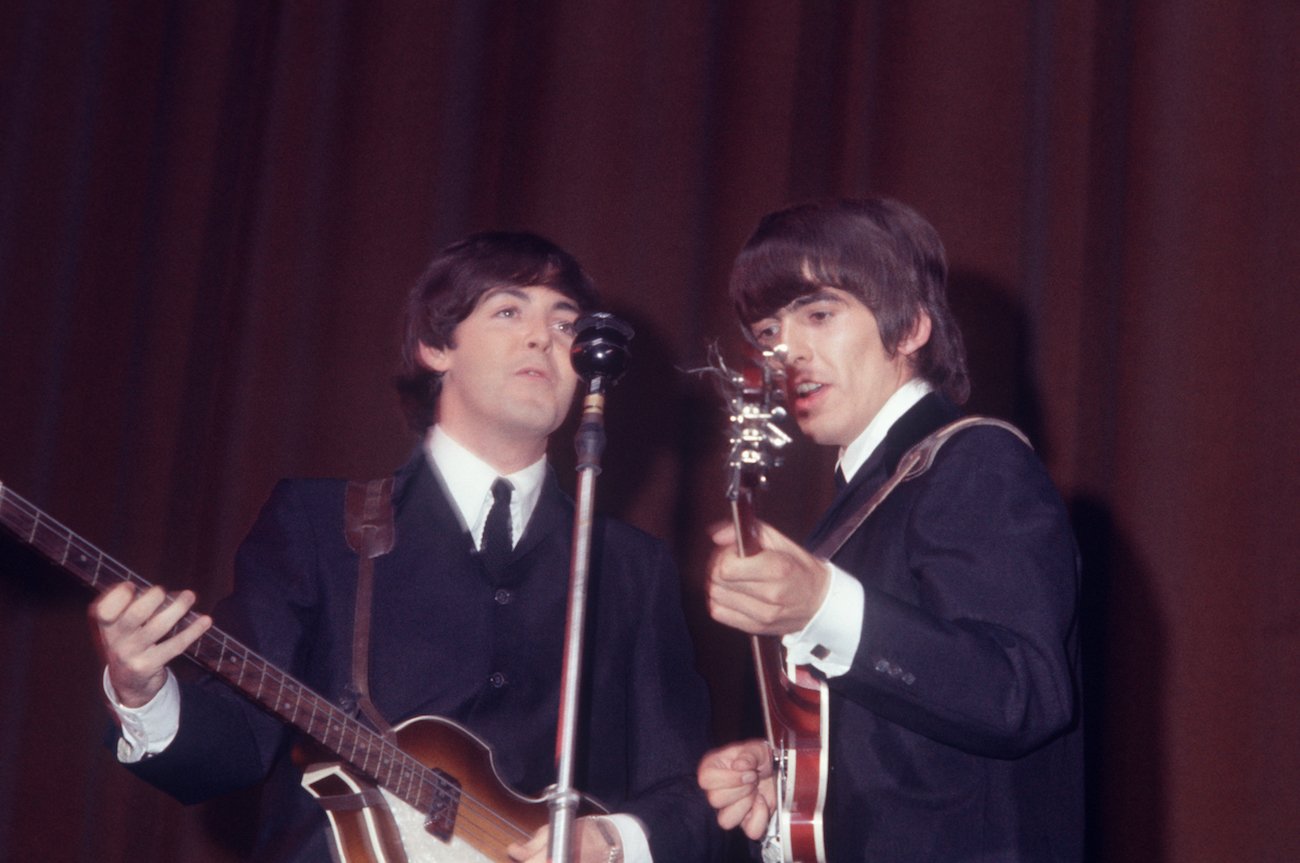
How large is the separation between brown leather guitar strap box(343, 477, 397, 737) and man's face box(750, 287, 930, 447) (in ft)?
2.48

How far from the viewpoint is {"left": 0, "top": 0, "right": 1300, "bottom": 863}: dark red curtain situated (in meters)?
2.80

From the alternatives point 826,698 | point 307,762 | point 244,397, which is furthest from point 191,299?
point 826,698

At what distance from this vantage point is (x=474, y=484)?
2436mm

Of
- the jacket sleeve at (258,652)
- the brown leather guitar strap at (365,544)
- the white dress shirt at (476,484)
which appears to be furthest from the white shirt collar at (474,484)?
the jacket sleeve at (258,652)

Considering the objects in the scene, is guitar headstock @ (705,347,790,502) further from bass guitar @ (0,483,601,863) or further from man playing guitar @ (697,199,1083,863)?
bass guitar @ (0,483,601,863)

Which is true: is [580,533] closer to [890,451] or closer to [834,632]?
[834,632]

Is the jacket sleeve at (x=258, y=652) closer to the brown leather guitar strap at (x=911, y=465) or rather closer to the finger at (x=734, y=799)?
the finger at (x=734, y=799)

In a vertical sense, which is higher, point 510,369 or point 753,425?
point 753,425

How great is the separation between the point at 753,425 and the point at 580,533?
246 millimetres

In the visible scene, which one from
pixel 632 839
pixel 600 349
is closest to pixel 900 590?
pixel 600 349

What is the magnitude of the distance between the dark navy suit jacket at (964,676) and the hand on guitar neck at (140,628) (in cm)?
87

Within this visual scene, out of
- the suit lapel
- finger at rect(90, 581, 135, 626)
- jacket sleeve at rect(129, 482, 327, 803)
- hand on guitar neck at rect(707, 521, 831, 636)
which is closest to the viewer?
hand on guitar neck at rect(707, 521, 831, 636)

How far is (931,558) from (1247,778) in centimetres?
138

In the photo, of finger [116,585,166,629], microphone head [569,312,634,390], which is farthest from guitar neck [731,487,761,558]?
finger [116,585,166,629]
